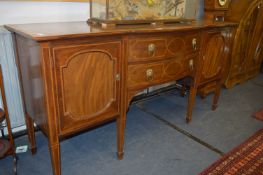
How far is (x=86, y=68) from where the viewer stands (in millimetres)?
1186

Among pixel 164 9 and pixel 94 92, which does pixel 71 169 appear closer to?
pixel 94 92

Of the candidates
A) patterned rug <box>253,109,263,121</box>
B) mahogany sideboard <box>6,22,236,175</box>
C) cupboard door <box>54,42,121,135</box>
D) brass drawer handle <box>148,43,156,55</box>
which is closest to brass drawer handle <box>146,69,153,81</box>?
mahogany sideboard <box>6,22,236,175</box>

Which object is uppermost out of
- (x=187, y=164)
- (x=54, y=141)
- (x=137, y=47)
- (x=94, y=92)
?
(x=137, y=47)

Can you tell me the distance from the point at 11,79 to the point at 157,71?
1.00 metres

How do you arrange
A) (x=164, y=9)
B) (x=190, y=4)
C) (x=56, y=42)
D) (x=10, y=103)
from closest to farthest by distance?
(x=56, y=42)
(x=10, y=103)
(x=164, y=9)
(x=190, y=4)

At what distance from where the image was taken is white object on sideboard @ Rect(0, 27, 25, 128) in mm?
1472

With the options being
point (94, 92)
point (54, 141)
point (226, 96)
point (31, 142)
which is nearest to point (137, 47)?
point (94, 92)

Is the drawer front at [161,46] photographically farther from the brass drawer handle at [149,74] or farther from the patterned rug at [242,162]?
the patterned rug at [242,162]

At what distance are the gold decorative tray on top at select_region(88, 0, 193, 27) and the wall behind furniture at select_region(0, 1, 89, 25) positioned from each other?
21 cm

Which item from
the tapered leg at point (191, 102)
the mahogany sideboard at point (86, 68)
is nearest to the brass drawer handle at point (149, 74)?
the mahogany sideboard at point (86, 68)

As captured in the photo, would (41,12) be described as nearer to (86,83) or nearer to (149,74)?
(86,83)

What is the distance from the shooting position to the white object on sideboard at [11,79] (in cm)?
147

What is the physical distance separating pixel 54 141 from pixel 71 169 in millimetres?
398

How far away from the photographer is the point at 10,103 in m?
1.60
